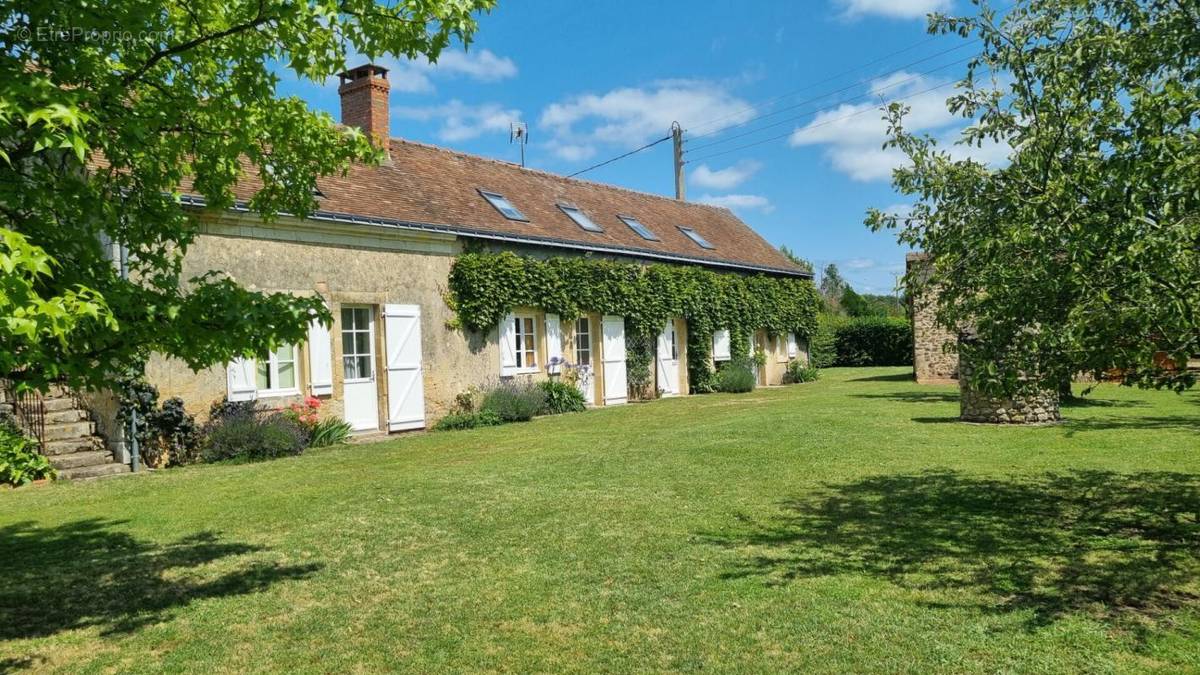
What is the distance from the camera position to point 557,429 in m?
13.1

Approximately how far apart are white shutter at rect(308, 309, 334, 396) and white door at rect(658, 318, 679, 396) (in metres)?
8.90

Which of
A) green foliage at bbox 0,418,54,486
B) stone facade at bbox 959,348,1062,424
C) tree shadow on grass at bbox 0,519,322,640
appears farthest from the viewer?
stone facade at bbox 959,348,1062,424

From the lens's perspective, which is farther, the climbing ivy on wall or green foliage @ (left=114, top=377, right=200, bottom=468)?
the climbing ivy on wall

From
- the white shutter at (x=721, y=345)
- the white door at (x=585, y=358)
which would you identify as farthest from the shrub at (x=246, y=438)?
the white shutter at (x=721, y=345)

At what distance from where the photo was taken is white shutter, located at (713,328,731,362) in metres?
21.1

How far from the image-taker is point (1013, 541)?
5.43 m

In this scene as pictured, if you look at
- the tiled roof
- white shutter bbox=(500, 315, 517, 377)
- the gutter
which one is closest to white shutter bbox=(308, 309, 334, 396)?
the gutter

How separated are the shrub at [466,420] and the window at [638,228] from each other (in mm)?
7504

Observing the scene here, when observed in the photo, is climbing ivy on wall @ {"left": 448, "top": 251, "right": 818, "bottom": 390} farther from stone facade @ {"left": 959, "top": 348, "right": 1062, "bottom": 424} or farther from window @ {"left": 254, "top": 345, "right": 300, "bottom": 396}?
stone facade @ {"left": 959, "top": 348, "right": 1062, "bottom": 424}

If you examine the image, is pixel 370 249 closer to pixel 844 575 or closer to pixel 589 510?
pixel 589 510

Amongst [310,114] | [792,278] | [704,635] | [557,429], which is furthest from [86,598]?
[792,278]

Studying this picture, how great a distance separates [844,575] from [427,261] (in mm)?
10667

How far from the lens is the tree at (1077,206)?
4.13 m

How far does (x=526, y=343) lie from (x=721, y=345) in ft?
22.4
